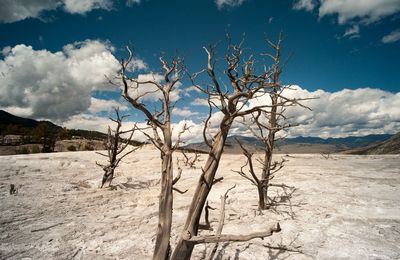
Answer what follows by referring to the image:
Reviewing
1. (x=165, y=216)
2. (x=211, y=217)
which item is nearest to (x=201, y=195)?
(x=165, y=216)

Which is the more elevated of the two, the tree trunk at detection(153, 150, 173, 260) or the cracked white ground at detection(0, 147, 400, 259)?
the tree trunk at detection(153, 150, 173, 260)

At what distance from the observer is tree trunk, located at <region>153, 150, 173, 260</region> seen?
3676 mm

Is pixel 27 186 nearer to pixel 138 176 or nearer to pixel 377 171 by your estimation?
pixel 138 176

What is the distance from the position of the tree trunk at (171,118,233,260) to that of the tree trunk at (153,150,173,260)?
22 centimetres

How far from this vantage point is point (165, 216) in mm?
3797

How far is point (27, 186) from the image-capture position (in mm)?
10211

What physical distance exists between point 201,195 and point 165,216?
649mm

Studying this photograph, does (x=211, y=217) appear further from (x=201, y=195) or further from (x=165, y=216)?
(x=201, y=195)

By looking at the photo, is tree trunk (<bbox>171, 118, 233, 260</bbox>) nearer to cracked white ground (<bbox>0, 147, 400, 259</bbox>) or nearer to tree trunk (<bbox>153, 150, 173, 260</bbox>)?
tree trunk (<bbox>153, 150, 173, 260</bbox>)

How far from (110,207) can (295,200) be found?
237 inches

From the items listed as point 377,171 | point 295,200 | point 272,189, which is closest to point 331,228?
point 295,200

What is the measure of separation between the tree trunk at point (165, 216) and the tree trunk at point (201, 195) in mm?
223

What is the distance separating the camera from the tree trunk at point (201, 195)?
11.5ft

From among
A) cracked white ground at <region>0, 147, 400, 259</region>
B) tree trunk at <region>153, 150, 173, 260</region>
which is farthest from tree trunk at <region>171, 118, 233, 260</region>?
cracked white ground at <region>0, 147, 400, 259</region>
